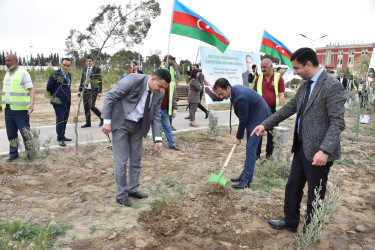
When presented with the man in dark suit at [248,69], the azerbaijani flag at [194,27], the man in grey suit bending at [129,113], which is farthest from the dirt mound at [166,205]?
the man in dark suit at [248,69]

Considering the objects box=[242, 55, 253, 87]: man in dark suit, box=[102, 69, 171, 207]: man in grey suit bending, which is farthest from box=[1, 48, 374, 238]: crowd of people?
box=[242, 55, 253, 87]: man in dark suit

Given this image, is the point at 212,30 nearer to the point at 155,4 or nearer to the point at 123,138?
the point at 155,4

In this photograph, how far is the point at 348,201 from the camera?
414 cm

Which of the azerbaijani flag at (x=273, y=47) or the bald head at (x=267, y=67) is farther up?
the azerbaijani flag at (x=273, y=47)

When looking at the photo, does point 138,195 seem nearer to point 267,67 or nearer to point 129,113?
point 129,113

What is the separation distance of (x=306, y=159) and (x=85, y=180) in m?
3.26

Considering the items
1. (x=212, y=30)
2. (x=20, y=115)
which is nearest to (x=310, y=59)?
(x=20, y=115)

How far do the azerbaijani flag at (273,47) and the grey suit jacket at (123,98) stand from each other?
727cm

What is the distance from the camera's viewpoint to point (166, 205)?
3705 mm

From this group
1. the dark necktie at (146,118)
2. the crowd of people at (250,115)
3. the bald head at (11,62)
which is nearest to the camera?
the crowd of people at (250,115)

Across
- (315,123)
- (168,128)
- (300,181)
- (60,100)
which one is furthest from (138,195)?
(60,100)

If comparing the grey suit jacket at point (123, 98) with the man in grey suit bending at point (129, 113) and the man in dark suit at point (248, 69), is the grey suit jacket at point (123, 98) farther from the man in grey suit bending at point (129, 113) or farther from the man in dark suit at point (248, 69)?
the man in dark suit at point (248, 69)

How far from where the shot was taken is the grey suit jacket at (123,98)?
140 inches

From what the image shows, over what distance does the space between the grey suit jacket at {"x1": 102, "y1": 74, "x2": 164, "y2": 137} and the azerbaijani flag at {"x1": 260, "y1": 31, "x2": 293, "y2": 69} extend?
286 inches
